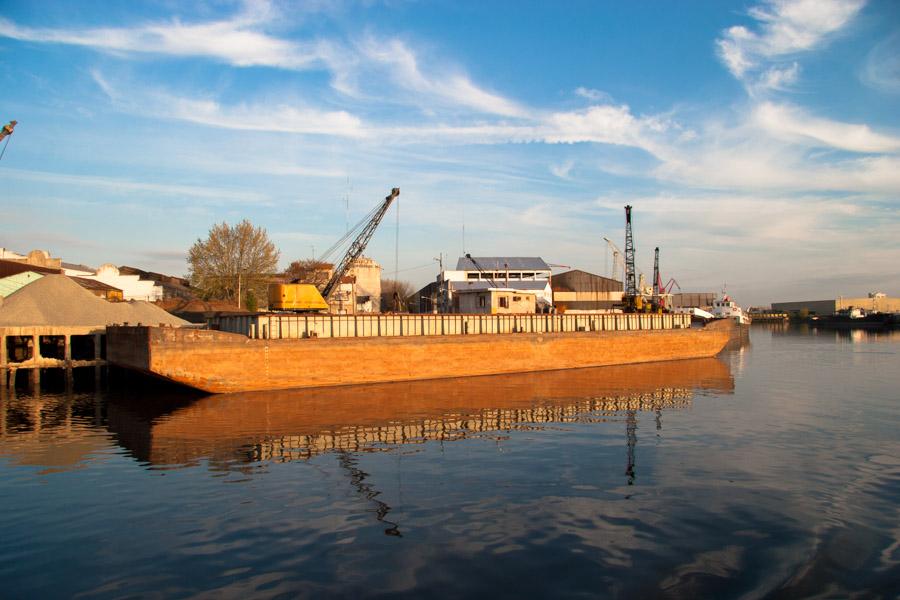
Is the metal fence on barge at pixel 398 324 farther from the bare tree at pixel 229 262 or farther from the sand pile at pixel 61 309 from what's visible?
the bare tree at pixel 229 262

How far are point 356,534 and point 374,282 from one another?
292 feet

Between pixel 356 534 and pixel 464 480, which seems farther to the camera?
pixel 464 480

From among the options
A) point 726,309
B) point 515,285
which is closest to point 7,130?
point 515,285

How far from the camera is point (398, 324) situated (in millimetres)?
41812

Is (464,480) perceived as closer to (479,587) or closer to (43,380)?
(479,587)

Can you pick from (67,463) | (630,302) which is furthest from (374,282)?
(67,463)

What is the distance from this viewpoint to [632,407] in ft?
97.2

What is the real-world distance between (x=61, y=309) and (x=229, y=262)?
40.0 meters

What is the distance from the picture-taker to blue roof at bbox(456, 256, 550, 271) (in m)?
86.4

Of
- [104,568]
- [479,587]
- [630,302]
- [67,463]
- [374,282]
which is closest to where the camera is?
[479,587]

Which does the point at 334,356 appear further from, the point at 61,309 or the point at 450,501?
the point at 450,501

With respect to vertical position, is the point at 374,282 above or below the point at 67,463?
above

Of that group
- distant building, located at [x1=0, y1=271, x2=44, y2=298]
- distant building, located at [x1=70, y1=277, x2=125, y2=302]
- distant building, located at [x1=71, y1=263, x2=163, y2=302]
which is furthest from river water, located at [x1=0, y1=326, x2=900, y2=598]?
distant building, located at [x1=71, y1=263, x2=163, y2=302]

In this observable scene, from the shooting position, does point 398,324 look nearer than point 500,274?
Yes
